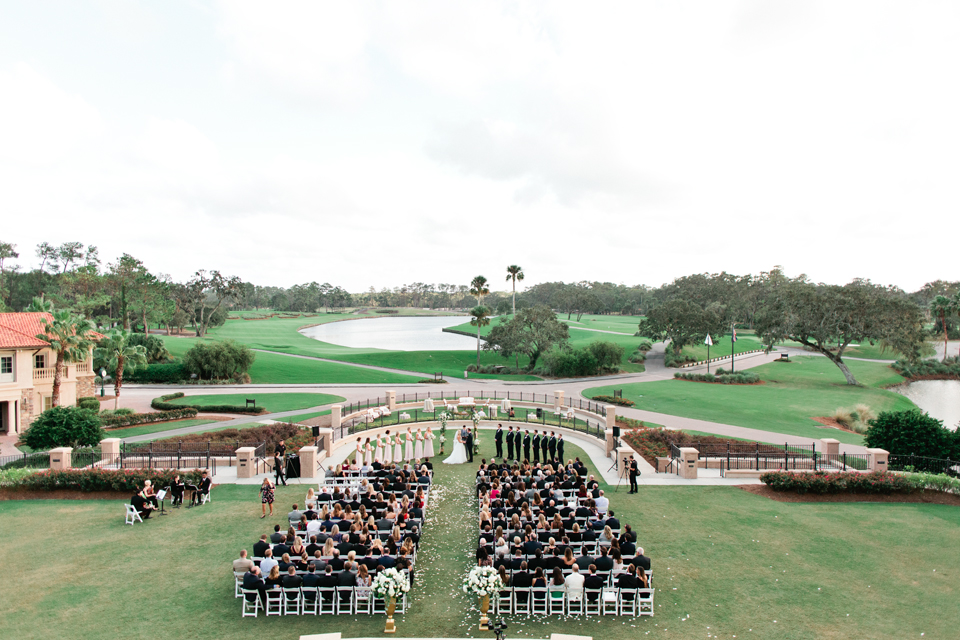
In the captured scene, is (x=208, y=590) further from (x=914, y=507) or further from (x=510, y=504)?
(x=914, y=507)

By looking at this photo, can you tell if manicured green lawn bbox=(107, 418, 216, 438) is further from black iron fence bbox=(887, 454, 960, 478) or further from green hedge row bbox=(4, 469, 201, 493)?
black iron fence bbox=(887, 454, 960, 478)

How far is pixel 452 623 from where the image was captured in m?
11.0

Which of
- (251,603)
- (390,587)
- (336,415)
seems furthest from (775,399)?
(251,603)

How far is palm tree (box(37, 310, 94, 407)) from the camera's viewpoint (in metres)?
33.4

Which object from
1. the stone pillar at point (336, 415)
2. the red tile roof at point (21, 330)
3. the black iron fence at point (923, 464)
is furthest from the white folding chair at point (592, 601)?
the red tile roof at point (21, 330)

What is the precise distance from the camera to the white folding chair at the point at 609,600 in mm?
11094

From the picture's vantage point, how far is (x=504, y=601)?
1166 cm

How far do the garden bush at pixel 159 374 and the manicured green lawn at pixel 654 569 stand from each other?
123ft

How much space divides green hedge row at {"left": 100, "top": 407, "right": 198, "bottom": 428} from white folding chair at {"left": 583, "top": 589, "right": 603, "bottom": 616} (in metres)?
33.5

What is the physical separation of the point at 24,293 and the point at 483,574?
12962cm

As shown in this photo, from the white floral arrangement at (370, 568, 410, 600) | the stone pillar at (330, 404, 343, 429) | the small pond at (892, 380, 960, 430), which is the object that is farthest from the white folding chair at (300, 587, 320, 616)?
the small pond at (892, 380, 960, 430)

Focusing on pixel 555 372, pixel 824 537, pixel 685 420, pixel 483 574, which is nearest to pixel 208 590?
pixel 483 574

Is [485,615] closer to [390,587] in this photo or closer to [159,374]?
[390,587]

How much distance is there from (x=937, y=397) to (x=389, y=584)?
70.9 m
